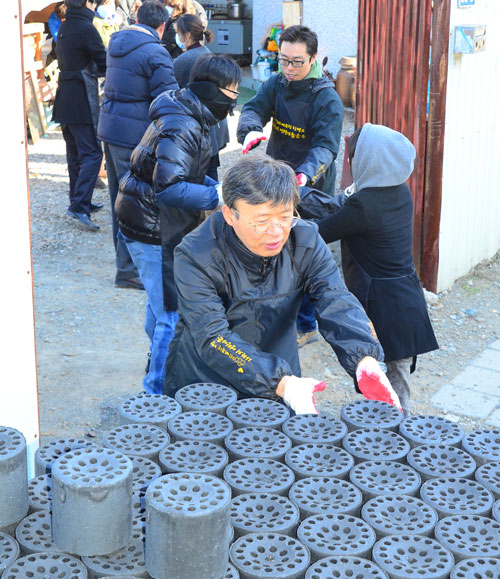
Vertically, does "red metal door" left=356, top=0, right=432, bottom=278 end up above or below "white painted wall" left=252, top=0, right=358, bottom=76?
below

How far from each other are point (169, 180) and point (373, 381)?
5.78 feet

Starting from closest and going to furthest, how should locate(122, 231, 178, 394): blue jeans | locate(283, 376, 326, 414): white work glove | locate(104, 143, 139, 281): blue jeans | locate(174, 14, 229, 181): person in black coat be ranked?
1. locate(283, 376, 326, 414): white work glove
2. locate(122, 231, 178, 394): blue jeans
3. locate(104, 143, 139, 281): blue jeans
4. locate(174, 14, 229, 181): person in black coat

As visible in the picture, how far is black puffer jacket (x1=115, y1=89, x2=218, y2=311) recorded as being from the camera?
4105 mm

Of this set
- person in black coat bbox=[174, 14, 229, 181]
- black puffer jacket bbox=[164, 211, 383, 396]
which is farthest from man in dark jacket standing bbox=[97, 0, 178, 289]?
black puffer jacket bbox=[164, 211, 383, 396]

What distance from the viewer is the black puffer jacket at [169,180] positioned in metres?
4.11

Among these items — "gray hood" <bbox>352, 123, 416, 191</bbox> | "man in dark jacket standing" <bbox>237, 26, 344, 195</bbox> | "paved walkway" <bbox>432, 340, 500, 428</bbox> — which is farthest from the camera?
"man in dark jacket standing" <bbox>237, 26, 344, 195</bbox>

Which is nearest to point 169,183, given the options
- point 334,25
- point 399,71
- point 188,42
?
point 399,71

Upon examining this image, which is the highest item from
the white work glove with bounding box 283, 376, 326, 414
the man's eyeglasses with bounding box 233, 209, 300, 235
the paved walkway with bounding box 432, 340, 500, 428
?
the man's eyeglasses with bounding box 233, 209, 300, 235

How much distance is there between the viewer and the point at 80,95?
774 cm

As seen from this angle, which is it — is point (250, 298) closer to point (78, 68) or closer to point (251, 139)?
point (251, 139)

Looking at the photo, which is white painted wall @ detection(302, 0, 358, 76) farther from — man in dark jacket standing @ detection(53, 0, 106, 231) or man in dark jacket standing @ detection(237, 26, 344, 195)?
man in dark jacket standing @ detection(237, 26, 344, 195)

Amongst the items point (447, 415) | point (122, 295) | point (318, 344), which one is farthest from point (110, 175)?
point (447, 415)

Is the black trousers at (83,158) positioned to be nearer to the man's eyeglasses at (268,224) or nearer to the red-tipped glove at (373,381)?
the man's eyeglasses at (268,224)

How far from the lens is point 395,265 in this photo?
3910mm
